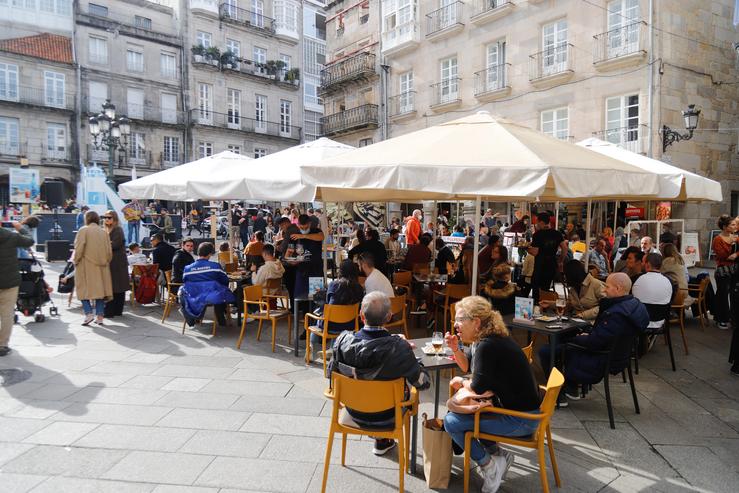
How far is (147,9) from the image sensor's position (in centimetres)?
3078

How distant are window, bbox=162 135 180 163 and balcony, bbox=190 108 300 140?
5.74 ft

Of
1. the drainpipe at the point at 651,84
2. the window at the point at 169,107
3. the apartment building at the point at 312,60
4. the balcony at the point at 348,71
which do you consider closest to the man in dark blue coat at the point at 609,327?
the drainpipe at the point at 651,84

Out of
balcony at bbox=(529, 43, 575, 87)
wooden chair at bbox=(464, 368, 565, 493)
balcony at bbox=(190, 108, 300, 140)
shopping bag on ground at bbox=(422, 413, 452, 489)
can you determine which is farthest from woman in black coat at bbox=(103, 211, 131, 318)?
balcony at bbox=(190, 108, 300, 140)

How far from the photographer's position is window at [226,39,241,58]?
1316 inches

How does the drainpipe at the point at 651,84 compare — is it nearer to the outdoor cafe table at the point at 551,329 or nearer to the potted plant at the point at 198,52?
the outdoor cafe table at the point at 551,329

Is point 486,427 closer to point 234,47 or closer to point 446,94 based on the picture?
point 446,94

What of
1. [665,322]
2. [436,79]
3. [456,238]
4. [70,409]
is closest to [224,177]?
[70,409]

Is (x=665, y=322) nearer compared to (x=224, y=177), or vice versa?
(x=665, y=322)

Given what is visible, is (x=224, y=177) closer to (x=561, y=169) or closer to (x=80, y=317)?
(x=80, y=317)

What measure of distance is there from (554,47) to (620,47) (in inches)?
90.6

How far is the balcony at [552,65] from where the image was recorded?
15930 mm

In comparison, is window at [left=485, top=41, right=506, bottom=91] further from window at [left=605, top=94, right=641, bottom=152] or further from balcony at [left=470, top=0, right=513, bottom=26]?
window at [left=605, top=94, right=641, bottom=152]

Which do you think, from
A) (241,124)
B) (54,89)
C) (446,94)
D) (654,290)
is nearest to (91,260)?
(654,290)

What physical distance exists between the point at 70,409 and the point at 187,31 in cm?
3286
